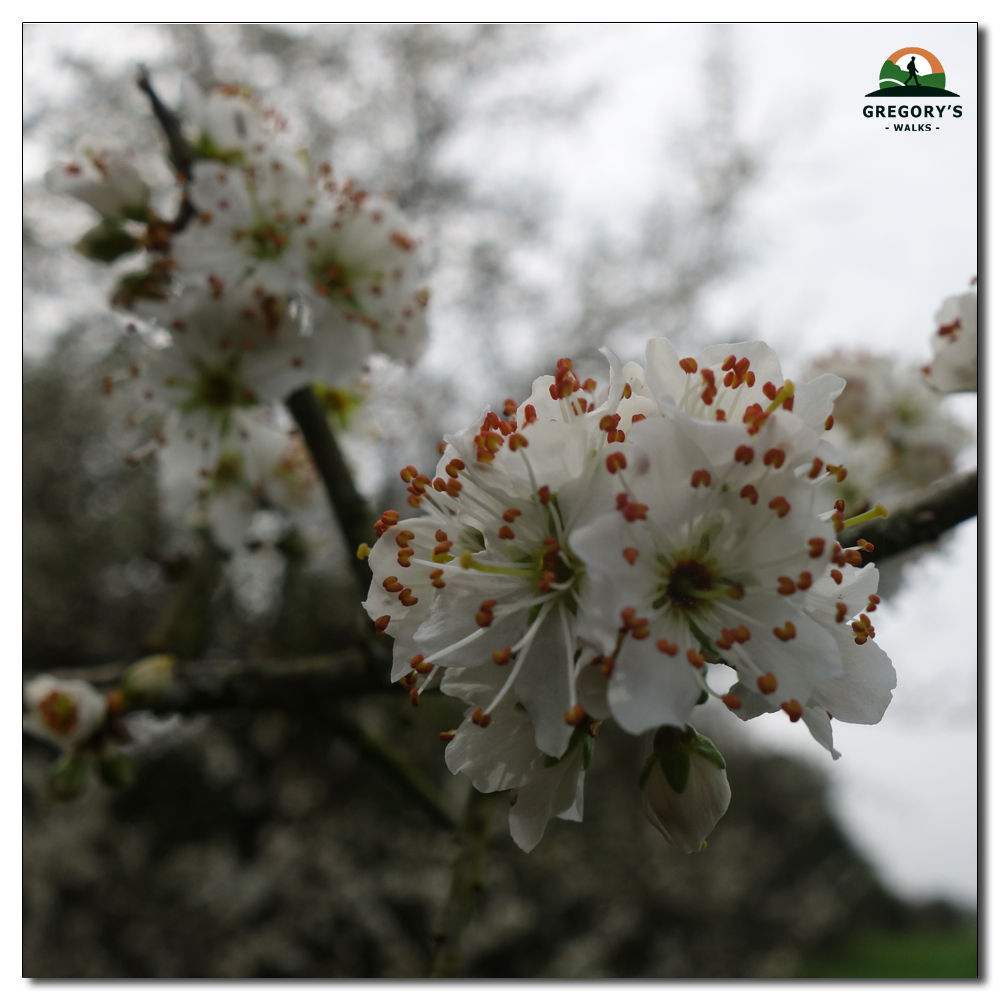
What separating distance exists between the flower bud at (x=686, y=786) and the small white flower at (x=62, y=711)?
0.73 metres

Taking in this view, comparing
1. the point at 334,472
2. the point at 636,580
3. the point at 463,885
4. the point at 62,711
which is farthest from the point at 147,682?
the point at 636,580

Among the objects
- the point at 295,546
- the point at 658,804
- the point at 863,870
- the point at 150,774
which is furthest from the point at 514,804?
the point at 863,870

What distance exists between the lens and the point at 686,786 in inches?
21.0

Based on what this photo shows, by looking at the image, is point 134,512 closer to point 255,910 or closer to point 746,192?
point 255,910

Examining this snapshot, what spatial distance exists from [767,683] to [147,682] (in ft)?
2.65

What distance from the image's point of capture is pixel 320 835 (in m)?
3.61

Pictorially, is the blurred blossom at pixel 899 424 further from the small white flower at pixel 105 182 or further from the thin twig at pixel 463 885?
the small white flower at pixel 105 182

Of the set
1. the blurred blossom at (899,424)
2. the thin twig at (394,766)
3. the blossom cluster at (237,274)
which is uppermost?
the blossom cluster at (237,274)

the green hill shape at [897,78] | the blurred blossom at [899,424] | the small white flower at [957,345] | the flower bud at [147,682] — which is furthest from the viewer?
the green hill shape at [897,78]

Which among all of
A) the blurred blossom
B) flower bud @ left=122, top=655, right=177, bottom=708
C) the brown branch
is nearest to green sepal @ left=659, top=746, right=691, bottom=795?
the brown branch

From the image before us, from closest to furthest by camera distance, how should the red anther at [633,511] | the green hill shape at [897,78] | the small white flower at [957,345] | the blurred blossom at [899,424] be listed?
the red anther at [633,511]
the small white flower at [957,345]
the blurred blossom at [899,424]
the green hill shape at [897,78]

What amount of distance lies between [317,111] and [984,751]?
4.54 metres

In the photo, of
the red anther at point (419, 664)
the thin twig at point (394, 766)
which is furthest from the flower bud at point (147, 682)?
the red anther at point (419, 664)

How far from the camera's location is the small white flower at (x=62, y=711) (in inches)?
37.8
